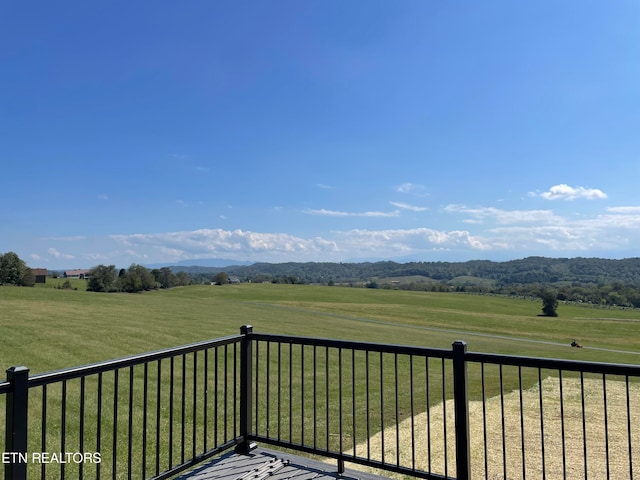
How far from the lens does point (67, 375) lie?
7.90 ft

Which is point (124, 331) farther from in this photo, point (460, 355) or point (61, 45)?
point (460, 355)

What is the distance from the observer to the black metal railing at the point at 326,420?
2701mm

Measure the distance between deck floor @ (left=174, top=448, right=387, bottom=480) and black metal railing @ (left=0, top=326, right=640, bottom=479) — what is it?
0.46 feet

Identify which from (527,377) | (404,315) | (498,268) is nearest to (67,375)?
(527,377)

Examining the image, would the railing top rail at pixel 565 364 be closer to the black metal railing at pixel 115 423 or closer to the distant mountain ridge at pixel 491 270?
the black metal railing at pixel 115 423

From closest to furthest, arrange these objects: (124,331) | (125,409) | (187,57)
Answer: (125,409) < (187,57) < (124,331)

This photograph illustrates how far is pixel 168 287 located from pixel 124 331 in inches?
2711

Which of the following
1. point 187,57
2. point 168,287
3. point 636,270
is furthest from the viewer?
point 636,270

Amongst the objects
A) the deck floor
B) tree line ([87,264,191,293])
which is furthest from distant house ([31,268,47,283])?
the deck floor

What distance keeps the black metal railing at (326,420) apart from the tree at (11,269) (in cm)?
5380

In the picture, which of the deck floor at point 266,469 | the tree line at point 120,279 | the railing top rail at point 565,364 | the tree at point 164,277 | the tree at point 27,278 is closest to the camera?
the railing top rail at point 565,364

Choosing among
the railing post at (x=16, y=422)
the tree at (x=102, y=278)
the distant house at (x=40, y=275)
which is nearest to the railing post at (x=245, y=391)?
the railing post at (x=16, y=422)

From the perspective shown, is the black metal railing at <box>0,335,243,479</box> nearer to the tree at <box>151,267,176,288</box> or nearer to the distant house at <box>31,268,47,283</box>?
the distant house at <box>31,268,47,283</box>

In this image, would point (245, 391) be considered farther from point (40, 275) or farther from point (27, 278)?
point (40, 275)
